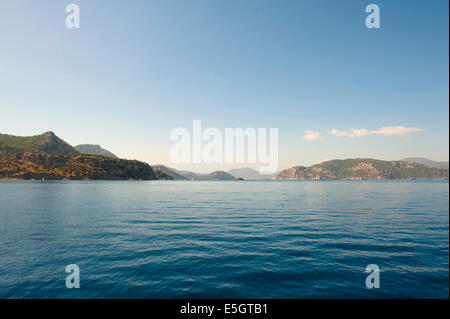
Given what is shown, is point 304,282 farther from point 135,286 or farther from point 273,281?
point 135,286

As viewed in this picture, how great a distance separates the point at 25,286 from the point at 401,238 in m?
38.4

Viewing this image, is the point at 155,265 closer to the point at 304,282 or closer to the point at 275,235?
the point at 304,282

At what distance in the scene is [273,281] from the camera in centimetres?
1400

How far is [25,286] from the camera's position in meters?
13.2

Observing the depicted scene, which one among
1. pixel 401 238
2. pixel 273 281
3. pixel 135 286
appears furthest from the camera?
pixel 401 238

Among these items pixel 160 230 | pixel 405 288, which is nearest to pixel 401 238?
pixel 405 288

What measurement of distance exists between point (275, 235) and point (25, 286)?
79.0 feet

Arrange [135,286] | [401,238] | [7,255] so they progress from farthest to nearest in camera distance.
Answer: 1. [401,238]
2. [7,255]
3. [135,286]

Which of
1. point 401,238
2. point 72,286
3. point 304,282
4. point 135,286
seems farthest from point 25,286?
point 401,238
